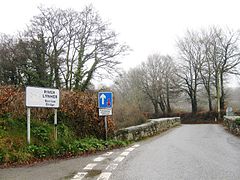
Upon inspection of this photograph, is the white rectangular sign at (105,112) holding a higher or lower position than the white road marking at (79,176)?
higher

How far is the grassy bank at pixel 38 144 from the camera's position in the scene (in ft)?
24.4

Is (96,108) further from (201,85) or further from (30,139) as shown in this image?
(201,85)

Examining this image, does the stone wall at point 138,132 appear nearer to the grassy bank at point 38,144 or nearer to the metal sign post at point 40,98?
the grassy bank at point 38,144

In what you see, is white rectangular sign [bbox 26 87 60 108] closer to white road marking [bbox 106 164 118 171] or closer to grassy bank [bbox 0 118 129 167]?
grassy bank [bbox 0 118 129 167]

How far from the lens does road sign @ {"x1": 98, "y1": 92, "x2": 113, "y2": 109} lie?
1070 centimetres

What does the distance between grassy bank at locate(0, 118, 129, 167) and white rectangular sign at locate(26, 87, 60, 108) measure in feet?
3.06

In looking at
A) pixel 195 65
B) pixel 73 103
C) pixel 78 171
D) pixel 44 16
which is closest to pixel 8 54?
pixel 44 16

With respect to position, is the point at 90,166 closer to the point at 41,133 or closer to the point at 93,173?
the point at 93,173

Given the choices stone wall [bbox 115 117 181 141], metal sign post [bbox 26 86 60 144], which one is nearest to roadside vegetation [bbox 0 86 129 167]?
metal sign post [bbox 26 86 60 144]

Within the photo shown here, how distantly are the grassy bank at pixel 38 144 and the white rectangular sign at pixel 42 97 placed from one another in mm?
933

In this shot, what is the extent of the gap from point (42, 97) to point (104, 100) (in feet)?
9.09

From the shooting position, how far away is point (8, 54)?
3089 cm

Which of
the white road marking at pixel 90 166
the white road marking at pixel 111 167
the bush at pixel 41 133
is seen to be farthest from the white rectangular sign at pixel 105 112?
the white road marking at pixel 111 167

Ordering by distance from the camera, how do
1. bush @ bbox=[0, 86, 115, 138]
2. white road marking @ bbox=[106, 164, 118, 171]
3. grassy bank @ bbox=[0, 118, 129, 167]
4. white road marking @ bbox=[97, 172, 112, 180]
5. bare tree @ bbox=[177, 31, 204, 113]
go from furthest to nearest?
bare tree @ bbox=[177, 31, 204, 113], bush @ bbox=[0, 86, 115, 138], grassy bank @ bbox=[0, 118, 129, 167], white road marking @ bbox=[106, 164, 118, 171], white road marking @ bbox=[97, 172, 112, 180]
